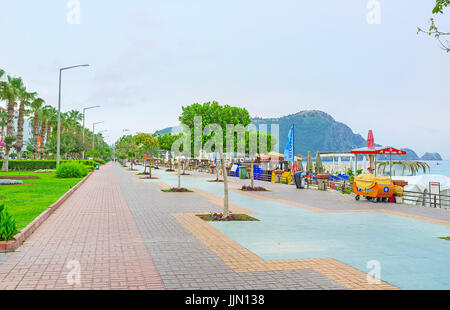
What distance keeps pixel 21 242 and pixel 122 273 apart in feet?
9.95

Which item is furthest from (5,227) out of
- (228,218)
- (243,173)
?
(243,173)

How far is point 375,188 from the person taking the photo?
16.1 meters

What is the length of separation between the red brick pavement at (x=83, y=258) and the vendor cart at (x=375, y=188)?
1038 cm

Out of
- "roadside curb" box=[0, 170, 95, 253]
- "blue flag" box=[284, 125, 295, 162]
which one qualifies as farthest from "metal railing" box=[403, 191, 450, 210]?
"roadside curb" box=[0, 170, 95, 253]

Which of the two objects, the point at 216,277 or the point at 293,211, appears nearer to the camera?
the point at 216,277

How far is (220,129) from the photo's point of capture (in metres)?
15.2

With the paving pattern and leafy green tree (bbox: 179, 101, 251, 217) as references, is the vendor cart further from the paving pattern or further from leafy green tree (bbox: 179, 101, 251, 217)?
the paving pattern

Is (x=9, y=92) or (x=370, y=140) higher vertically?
(x=9, y=92)

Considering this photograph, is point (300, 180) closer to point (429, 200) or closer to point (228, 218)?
point (429, 200)

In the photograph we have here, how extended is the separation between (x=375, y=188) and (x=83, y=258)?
13.0 meters

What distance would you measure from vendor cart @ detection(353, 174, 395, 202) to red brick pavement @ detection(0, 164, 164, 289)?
34.0 feet
